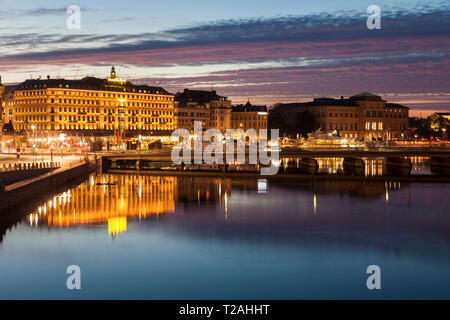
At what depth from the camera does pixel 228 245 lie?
1423 inches

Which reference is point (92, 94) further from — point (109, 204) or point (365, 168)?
point (109, 204)

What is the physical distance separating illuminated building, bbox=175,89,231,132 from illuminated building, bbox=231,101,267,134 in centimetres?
516

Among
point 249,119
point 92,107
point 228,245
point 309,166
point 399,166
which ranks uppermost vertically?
point 92,107

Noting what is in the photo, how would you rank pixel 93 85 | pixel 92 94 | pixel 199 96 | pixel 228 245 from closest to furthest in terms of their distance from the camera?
pixel 228 245 → pixel 92 94 → pixel 93 85 → pixel 199 96

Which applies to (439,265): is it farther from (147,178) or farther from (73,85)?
(73,85)

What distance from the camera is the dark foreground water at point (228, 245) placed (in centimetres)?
2750

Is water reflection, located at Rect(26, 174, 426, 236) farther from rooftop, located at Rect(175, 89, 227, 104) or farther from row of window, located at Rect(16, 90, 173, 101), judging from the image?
rooftop, located at Rect(175, 89, 227, 104)

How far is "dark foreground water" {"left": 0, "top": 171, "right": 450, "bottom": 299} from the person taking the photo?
2750 centimetres

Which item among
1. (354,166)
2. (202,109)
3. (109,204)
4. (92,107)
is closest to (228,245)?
(109,204)

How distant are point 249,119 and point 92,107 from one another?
176 ft

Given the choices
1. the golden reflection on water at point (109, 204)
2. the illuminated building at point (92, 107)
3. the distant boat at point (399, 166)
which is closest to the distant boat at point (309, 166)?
the distant boat at point (399, 166)

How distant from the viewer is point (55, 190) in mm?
60156

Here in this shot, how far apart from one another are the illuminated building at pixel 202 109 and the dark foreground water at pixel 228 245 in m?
122
